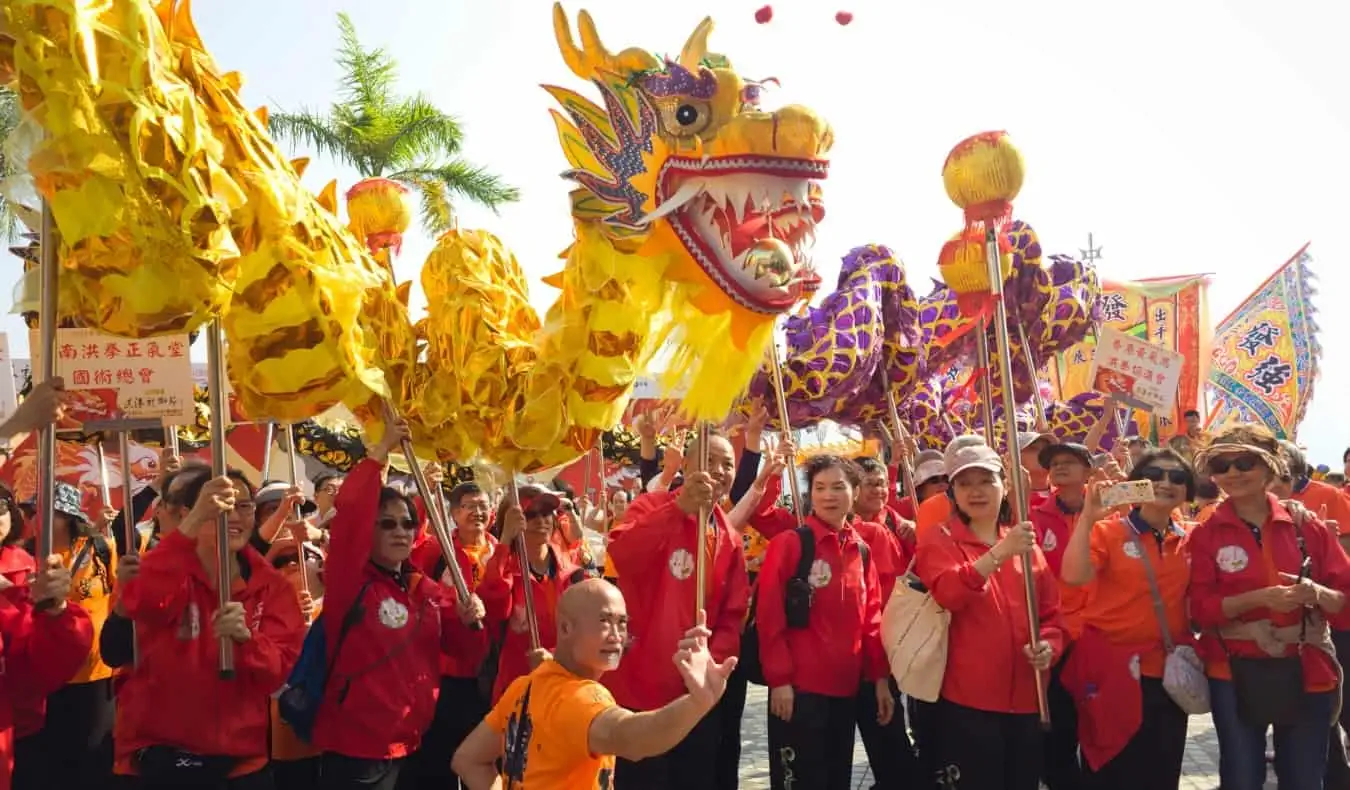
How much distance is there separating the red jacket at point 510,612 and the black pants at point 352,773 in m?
0.83

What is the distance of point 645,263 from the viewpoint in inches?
129

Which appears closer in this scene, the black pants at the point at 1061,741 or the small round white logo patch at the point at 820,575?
the small round white logo patch at the point at 820,575

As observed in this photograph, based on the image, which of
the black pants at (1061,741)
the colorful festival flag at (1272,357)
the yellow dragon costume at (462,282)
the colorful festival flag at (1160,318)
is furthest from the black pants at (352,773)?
the colorful festival flag at (1272,357)

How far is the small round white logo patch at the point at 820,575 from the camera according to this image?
4.38 meters

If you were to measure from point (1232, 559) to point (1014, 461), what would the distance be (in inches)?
39.1

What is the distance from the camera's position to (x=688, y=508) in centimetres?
396

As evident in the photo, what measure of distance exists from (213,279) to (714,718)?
8.15 ft

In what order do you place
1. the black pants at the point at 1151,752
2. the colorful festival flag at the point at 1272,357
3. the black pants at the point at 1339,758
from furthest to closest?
the colorful festival flag at the point at 1272,357 < the black pants at the point at 1339,758 < the black pants at the point at 1151,752

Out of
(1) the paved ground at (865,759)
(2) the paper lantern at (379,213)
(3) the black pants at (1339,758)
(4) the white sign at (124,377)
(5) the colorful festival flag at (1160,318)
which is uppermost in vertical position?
(5) the colorful festival flag at (1160,318)

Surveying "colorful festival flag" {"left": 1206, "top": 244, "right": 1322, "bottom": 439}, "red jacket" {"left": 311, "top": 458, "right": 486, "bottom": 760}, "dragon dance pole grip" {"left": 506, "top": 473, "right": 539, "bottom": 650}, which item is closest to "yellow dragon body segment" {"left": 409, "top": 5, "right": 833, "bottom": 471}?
"dragon dance pole grip" {"left": 506, "top": 473, "right": 539, "bottom": 650}

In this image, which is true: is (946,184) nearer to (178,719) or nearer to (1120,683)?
(1120,683)

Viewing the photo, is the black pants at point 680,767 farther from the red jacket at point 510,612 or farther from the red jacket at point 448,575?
the red jacket at point 448,575

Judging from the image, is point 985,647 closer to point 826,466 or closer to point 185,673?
point 826,466

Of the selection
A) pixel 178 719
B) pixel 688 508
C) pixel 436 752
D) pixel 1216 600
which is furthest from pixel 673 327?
pixel 1216 600
